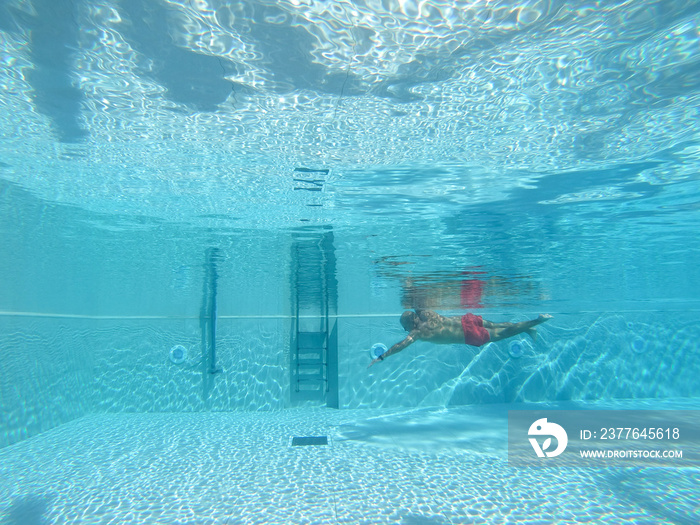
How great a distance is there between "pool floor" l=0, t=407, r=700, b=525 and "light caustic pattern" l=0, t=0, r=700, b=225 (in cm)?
678

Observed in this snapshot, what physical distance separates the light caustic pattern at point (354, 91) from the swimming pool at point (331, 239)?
0.04m

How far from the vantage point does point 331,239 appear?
11766 millimetres

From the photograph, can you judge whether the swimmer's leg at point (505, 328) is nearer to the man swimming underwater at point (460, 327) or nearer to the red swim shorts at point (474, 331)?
the man swimming underwater at point (460, 327)

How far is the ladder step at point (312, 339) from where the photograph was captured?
59.5 ft

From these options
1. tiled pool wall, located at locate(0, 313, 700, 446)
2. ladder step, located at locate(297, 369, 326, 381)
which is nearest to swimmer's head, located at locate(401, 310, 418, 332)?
tiled pool wall, located at locate(0, 313, 700, 446)

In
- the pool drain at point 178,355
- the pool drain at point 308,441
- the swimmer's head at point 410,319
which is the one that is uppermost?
the swimmer's head at point 410,319

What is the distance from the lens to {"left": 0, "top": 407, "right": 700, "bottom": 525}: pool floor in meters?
7.23

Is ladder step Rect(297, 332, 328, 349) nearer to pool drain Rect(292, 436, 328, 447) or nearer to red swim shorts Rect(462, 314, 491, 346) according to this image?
pool drain Rect(292, 436, 328, 447)

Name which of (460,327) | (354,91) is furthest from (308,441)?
(354,91)

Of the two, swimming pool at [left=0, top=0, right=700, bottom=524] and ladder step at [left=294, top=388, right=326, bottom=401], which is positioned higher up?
swimming pool at [left=0, top=0, right=700, bottom=524]

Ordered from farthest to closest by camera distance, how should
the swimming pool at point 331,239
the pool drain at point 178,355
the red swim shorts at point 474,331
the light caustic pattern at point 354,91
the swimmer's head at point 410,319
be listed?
the pool drain at point 178,355 < the swimmer's head at point 410,319 < the red swim shorts at point 474,331 < the swimming pool at point 331,239 < the light caustic pattern at point 354,91

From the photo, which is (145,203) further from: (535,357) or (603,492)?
(535,357)

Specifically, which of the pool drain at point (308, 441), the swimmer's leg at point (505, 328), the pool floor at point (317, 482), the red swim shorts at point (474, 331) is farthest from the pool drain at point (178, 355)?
the swimmer's leg at point (505, 328)

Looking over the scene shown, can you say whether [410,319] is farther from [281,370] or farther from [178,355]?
[178,355]
